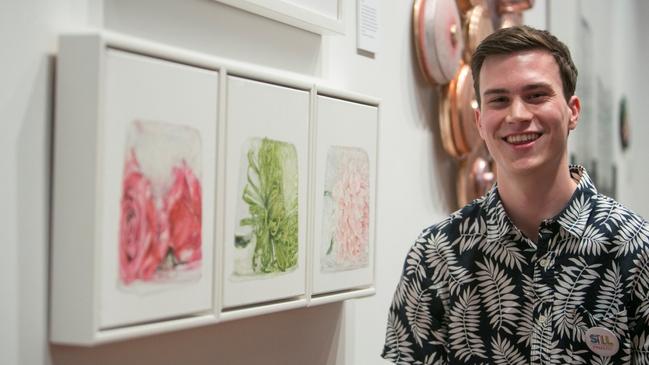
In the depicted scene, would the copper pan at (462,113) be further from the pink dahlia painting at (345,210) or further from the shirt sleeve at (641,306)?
the shirt sleeve at (641,306)

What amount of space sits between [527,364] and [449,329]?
0.15 meters

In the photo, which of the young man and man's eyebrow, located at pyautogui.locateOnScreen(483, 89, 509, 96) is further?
man's eyebrow, located at pyautogui.locateOnScreen(483, 89, 509, 96)

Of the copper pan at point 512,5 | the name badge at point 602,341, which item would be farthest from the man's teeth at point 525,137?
the copper pan at point 512,5

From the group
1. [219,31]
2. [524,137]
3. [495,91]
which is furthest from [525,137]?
[219,31]

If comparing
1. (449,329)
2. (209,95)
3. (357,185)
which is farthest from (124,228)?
(449,329)

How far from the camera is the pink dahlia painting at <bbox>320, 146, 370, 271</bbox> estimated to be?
1.47 meters

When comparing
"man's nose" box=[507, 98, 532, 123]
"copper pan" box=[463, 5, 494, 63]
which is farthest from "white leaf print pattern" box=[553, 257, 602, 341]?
"copper pan" box=[463, 5, 494, 63]

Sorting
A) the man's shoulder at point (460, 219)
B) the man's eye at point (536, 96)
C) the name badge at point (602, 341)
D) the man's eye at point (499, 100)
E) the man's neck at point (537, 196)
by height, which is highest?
the man's eye at point (536, 96)

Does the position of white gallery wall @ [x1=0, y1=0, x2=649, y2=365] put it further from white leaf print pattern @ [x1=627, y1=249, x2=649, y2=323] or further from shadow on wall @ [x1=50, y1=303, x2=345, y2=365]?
white leaf print pattern @ [x1=627, y1=249, x2=649, y2=323]

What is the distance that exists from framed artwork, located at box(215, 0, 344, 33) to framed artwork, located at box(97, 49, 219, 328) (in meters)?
0.18

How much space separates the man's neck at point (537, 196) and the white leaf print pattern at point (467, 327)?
0.14 m

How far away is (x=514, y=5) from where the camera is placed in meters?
2.58

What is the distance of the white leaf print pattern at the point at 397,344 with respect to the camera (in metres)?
1.58

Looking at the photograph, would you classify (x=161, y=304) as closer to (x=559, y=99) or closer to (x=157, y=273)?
(x=157, y=273)
